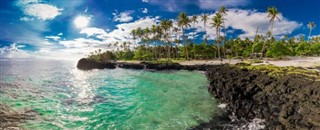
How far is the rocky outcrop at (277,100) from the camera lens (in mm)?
9852

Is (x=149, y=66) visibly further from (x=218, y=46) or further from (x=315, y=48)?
(x=315, y=48)

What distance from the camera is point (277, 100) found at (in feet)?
44.1

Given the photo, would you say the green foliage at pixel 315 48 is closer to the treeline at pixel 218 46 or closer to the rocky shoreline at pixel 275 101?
the treeline at pixel 218 46

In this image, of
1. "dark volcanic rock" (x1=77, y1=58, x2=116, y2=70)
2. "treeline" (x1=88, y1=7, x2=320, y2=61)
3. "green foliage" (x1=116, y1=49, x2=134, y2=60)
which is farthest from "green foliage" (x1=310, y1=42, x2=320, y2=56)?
"green foliage" (x1=116, y1=49, x2=134, y2=60)

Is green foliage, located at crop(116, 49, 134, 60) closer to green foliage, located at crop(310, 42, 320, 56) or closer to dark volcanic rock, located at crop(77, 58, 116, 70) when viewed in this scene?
dark volcanic rock, located at crop(77, 58, 116, 70)

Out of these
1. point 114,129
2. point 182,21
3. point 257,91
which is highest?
point 182,21

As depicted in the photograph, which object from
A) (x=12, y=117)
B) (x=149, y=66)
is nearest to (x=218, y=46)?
(x=149, y=66)

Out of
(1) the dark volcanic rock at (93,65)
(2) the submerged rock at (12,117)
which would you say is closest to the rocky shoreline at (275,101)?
(2) the submerged rock at (12,117)

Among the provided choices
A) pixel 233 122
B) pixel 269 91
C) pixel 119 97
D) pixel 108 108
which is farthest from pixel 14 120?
pixel 269 91

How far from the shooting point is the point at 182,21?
7825 centimetres

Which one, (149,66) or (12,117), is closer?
(12,117)

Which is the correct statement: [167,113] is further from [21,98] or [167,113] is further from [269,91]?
[21,98]

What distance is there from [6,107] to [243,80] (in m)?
21.0

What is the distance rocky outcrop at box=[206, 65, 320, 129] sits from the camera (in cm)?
985
